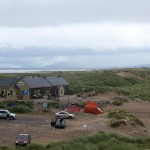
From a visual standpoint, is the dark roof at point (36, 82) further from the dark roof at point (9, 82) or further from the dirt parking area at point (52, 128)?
the dirt parking area at point (52, 128)

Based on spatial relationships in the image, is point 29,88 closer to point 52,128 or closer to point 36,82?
point 36,82

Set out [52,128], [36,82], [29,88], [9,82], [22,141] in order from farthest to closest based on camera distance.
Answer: [36,82], [9,82], [29,88], [52,128], [22,141]

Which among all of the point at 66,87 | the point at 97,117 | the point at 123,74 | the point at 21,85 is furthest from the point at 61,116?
the point at 123,74

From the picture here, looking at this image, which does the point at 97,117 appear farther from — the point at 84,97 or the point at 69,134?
the point at 84,97

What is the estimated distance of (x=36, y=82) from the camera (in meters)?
76.6

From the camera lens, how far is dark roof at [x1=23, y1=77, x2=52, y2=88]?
242ft

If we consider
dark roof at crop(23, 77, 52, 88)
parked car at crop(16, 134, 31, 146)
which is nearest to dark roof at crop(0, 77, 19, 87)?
dark roof at crop(23, 77, 52, 88)

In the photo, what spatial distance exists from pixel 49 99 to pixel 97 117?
21.0 m

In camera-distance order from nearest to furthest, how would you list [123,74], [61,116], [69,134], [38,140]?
[38,140] → [69,134] → [61,116] → [123,74]

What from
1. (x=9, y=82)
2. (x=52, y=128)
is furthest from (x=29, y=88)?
(x=52, y=128)

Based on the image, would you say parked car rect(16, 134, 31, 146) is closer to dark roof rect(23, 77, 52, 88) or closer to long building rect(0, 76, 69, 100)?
long building rect(0, 76, 69, 100)

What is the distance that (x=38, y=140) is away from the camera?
37812 mm

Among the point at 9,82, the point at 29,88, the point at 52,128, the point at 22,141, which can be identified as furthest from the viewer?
the point at 9,82

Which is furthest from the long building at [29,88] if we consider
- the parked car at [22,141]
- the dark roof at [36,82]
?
the parked car at [22,141]
